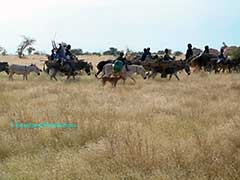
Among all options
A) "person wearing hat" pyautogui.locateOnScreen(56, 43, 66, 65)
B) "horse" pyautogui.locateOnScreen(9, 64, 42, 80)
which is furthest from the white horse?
"horse" pyautogui.locateOnScreen(9, 64, 42, 80)

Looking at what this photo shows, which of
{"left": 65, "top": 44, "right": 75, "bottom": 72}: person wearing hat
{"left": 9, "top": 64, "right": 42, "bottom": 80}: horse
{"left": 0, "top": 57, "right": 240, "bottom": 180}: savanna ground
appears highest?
{"left": 65, "top": 44, "right": 75, "bottom": 72}: person wearing hat

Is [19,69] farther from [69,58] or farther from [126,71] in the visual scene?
[126,71]

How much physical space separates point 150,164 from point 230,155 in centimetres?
122

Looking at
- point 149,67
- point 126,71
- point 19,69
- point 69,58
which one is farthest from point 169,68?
point 19,69

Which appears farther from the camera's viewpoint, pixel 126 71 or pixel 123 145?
pixel 126 71

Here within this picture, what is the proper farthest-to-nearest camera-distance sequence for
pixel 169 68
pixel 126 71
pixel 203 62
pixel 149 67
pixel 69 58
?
1. pixel 203 62
2. pixel 149 67
3. pixel 69 58
4. pixel 169 68
5. pixel 126 71

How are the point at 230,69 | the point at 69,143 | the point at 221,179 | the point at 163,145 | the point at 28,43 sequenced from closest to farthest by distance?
the point at 221,179, the point at 163,145, the point at 69,143, the point at 230,69, the point at 28,43

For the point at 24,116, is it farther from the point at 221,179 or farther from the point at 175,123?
the point at 221,179

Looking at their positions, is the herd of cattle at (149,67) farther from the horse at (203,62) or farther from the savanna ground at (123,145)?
the savanna ground at (123,145)

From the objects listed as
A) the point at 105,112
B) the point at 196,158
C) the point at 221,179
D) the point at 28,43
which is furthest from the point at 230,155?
the point at 28,43

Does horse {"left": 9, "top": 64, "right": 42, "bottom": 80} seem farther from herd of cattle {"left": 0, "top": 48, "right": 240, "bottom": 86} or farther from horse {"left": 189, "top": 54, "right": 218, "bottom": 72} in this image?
horse {"left": 189, "top": 54, "right": 218, "bottom": 72}

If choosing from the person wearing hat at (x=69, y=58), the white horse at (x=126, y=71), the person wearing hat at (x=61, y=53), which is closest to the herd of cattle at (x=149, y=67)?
the white horse at (x=126, y=71)

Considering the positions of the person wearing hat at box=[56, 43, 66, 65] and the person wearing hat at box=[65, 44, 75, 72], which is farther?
the person wearing hat at box=[65, 44, 75, 72]

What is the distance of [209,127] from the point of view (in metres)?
8.87
